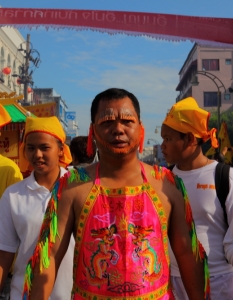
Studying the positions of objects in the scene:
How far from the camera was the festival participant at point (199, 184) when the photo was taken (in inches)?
114

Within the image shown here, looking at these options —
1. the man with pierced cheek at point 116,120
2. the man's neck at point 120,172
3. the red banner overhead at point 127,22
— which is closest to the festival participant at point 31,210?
the man's neck at point 120,172

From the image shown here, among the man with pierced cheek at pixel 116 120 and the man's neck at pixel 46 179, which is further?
the man's neck at pixel 46 179

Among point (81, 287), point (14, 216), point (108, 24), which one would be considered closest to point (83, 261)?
point (81, 287)

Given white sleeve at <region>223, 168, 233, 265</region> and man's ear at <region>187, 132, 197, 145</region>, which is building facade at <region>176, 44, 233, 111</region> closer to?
man's ear at <region>187, 132, 197, 145</region>

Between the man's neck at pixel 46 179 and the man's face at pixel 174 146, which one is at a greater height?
the man's face at pixel 174 146

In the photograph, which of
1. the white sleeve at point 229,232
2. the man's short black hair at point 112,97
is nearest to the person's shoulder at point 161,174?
the man's short black hair at point 112,97

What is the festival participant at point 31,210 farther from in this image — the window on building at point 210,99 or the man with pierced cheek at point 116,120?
the window on building at point 210,99

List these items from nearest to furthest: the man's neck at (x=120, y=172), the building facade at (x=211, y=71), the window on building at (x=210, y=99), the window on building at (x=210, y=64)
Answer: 1. the man's neck at (x=120, y=172)
2. the building facade at (x=211, y=71)
3. the window on building at (x=210, y=64)
4. the window on building at (x=210, y=99)

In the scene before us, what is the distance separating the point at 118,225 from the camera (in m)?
1.98

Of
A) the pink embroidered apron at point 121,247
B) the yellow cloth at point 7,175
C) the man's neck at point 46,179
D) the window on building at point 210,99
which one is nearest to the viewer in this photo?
the pink embroidered apron at point 121,247

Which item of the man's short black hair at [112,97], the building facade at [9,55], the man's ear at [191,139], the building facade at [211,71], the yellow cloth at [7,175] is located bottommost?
the yellow cloth at [7,175]

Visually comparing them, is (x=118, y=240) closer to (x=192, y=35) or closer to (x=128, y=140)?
(x=128, y=140)

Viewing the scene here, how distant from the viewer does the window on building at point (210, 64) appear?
65188mm

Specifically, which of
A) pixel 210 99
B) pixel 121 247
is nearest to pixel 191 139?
pixel 121 247
